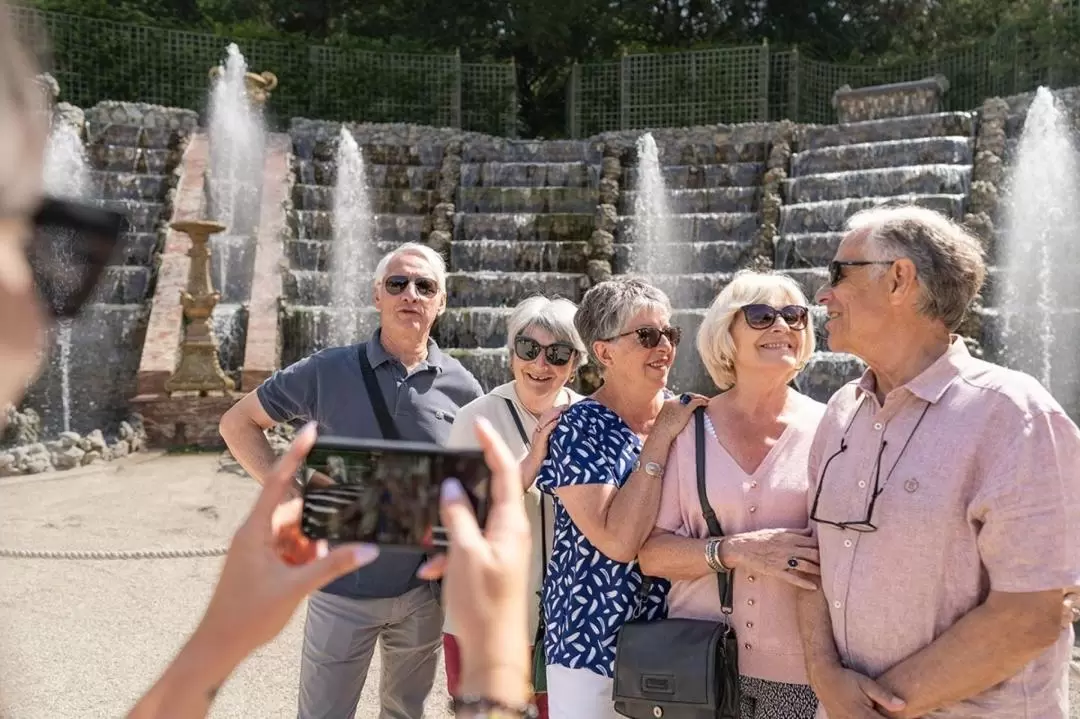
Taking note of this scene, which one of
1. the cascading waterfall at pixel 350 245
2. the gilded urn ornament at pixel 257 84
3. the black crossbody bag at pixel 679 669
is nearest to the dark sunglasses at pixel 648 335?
the black crossbody bag at pixel 679 669

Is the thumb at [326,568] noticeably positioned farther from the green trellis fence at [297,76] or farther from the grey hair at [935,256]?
the green trellis fence at [297,76]

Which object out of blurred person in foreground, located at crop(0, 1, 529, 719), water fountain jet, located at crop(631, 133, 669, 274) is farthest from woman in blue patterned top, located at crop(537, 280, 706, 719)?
water fountain jet, located at crop(631, 133, 669, 274)

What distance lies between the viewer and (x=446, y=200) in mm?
15961

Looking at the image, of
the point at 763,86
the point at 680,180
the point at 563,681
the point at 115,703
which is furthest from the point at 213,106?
the point at 563,681

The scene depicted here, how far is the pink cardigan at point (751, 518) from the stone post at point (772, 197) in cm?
Answer: 1019

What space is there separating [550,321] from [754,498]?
1012 mm

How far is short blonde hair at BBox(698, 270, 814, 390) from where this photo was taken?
2791 millimetres

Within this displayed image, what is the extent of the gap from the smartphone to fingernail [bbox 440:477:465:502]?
19 millimetres

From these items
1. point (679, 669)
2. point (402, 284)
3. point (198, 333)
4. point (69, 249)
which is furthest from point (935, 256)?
point (198, 333)

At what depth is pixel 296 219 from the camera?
14898mm

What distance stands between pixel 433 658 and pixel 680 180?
13972 mm

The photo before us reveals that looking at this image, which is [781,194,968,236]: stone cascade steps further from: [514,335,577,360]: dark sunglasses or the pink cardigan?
the pink cardigan

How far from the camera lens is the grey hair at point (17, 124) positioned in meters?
0.68

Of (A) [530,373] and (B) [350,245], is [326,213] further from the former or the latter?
(A) [530,373]
